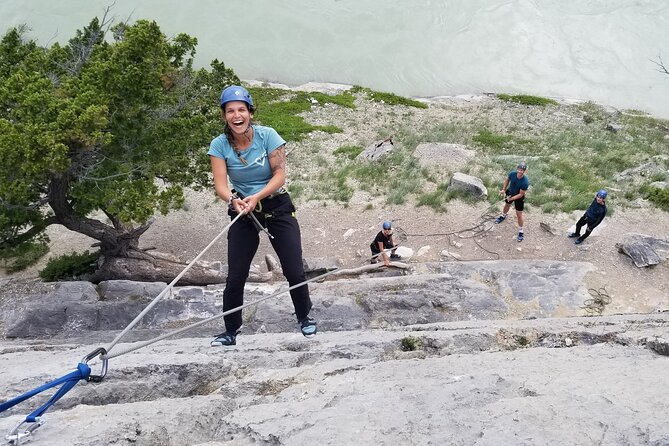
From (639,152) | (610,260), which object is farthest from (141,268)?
(639,152)

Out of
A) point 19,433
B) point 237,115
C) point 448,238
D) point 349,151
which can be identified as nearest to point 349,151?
point 349,151

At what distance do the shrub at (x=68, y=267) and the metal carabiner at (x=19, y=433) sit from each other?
463 inches

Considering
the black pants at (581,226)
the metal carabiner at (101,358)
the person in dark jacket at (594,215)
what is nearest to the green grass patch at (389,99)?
the black pants at (581,226)

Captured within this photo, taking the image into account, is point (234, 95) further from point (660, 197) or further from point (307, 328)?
point (660, 197)

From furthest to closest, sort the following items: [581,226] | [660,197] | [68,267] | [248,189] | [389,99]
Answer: [389,99]
[660,197]
[68,267]
[581,226]
[248,189]

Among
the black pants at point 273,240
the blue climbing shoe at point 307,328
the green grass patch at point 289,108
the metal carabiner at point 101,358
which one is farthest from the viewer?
the green grass patch at point 289,108

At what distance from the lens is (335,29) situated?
1559 inches

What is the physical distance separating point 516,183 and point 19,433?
12963mm

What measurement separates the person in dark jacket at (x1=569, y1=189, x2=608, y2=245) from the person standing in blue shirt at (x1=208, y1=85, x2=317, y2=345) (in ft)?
31.8

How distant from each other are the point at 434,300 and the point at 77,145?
7.16 metres

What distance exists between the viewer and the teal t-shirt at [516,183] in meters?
14.1

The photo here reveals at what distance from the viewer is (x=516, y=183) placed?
46.8ft

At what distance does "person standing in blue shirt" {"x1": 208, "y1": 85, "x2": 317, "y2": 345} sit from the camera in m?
5.43

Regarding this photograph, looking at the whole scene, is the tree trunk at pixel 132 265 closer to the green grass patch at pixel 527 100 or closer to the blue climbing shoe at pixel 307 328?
the blue climbing shoe at pixel 307 328
